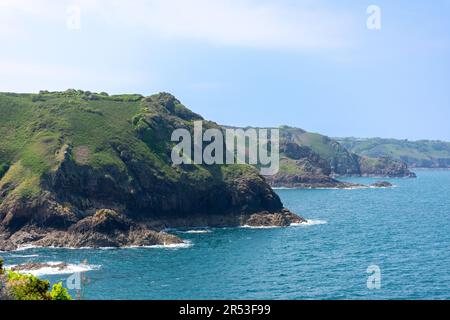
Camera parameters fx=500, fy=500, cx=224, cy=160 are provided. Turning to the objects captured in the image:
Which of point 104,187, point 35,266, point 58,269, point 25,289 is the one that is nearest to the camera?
point 25,289

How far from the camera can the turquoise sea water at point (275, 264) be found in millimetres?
84812

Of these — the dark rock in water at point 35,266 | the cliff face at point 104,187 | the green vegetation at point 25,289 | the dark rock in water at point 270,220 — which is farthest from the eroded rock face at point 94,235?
the green vegetation at point 25,289

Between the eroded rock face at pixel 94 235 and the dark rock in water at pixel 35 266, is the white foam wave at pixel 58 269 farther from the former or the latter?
the eroded rock face at pixel 94 235

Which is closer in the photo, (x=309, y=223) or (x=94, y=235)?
(x=94, y=235)

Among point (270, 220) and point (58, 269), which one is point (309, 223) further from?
point (58, 269)

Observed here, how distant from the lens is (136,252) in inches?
4823

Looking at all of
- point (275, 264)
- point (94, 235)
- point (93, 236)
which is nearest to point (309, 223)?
point (275, 264)

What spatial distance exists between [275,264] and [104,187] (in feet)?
241

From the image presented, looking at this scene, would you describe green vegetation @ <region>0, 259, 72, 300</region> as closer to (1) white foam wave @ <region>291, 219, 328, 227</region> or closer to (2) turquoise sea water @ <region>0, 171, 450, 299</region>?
(2) turquoise sea water @ <region>0, 171, 450, 299</region>

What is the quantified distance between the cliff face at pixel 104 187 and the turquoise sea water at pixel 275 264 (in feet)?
39.1

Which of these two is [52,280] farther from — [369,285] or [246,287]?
[369,285]

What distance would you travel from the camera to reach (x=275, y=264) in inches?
4281

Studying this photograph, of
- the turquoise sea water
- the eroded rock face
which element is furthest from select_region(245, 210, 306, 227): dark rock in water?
the eroded rock face
